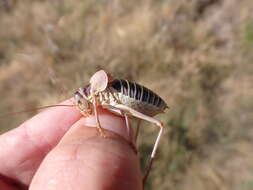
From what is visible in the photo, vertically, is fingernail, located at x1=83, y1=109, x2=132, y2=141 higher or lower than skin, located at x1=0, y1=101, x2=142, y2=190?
higher

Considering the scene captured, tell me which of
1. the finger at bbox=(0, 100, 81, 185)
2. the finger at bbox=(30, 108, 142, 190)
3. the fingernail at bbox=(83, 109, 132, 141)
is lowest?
the finger at bbox=(0, 100, 81, 185)

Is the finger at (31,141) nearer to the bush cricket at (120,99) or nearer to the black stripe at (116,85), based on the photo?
the bush cricket at (120,99)

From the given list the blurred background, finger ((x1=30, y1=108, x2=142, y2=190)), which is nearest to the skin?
finger ((x1=30, y1=108, x2=142, y2=190))

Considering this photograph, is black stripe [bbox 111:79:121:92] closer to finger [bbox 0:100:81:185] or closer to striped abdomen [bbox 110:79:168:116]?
striped abdomen [bbox 110:79:168:116]

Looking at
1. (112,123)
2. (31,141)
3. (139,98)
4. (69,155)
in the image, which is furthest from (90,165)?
(31,141)

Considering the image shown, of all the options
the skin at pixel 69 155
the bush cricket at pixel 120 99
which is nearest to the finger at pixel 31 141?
the skin at pixel 69 155

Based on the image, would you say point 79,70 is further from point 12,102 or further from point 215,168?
point 215,168

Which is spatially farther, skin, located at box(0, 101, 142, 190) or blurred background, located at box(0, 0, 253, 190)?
blurred background, located at box(0, 0, 253, 190)

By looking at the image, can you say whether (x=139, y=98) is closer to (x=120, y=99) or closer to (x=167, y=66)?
(x=120, y=99)
